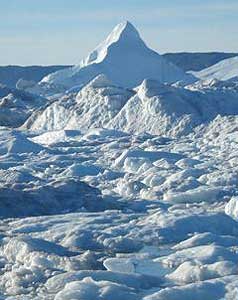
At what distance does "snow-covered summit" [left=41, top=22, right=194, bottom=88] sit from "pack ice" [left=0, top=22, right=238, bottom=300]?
17268 millimetres

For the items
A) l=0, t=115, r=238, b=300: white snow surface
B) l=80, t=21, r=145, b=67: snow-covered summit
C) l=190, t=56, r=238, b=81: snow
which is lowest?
l=190, t=56, r=238, b=81: snow

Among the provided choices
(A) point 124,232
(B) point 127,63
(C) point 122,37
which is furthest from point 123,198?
(C) point 122,37

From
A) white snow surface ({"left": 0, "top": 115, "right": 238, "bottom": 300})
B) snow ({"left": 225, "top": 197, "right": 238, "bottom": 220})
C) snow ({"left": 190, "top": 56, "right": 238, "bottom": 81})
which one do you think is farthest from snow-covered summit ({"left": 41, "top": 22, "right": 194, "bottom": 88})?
snow ({"left": 225, "top": 197, "right": 238, "bottom": 220})

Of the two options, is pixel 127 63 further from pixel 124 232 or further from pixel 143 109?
pixel 124 232

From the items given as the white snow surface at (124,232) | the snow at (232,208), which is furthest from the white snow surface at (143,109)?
the snow at (232,208)

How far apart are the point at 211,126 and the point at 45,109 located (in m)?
7.57

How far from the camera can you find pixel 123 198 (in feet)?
42.5

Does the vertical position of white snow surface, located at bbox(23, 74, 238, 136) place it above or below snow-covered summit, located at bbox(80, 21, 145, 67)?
below

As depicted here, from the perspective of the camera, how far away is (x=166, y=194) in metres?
12.9

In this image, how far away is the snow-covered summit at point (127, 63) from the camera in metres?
46.0

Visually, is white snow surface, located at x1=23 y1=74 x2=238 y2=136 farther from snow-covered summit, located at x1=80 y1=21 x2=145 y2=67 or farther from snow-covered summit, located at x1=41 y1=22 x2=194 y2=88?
snow-covered summit, located at x1=80 y1=21 x2=145 y2=67

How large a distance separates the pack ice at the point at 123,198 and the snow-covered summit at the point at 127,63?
17.3 meters

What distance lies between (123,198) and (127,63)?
111ft

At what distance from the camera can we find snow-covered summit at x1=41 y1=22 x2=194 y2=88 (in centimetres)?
4600
